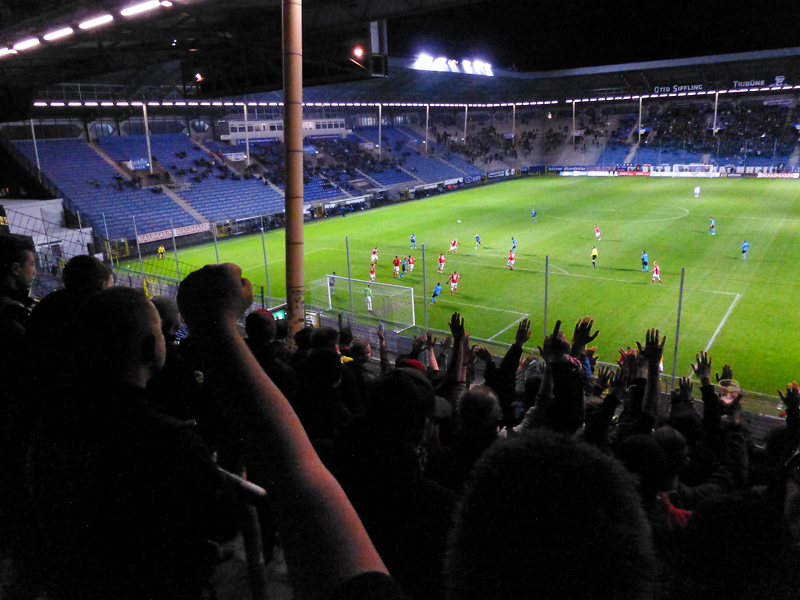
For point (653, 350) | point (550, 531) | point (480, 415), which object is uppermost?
point (550, 531)

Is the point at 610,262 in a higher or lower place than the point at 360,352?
lower

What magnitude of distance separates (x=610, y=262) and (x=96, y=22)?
2389 cm

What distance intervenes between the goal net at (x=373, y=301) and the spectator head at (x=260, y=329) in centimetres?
1370

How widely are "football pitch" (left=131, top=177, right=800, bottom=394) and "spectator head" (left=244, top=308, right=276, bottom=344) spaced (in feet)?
48.1

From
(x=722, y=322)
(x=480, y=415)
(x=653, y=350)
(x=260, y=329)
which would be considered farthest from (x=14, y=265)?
(x=722, y=322)

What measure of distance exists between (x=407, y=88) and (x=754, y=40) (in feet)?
144

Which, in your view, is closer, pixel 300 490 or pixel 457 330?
pixel 300 490

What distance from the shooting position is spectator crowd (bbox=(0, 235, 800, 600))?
43.4 inches

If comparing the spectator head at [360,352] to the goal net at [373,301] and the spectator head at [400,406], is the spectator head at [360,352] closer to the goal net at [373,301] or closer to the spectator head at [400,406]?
the spectator head at [400,406]

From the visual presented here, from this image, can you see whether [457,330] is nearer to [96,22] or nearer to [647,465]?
[647,465]

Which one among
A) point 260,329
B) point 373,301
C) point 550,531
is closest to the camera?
point 550,531

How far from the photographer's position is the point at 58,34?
53.3ft

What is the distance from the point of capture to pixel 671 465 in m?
3.49

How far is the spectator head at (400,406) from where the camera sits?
2432 mm
